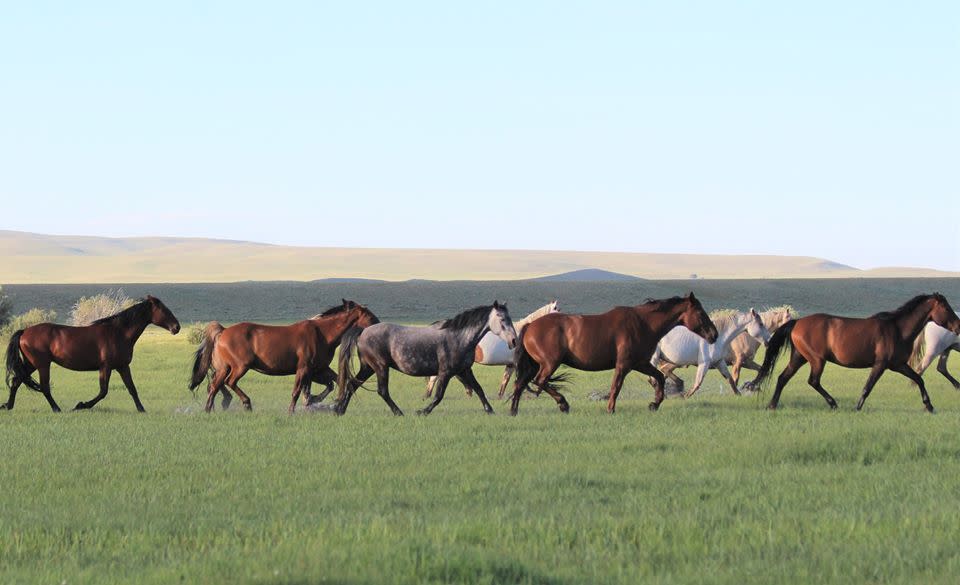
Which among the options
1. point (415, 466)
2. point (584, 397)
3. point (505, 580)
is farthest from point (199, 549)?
point (584, 397)

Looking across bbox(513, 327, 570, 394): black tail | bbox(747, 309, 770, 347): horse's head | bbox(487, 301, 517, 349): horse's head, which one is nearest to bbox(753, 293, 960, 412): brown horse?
bbox(513, 327, 570, 394): black tail

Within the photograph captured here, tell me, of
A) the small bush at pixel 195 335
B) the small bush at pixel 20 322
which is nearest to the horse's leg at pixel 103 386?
the small bush at pixel 195 335

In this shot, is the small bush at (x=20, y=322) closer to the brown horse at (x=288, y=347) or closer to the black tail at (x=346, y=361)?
the brown horse at (x=288, y=347)

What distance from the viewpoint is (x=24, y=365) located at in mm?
20328

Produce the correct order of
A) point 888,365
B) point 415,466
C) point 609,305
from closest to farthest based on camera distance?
point 415,466
point 888,365
point 609,305

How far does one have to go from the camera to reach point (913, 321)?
63.7ft

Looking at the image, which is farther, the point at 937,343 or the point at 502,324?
the point at 937,343

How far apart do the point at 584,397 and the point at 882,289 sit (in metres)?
87.4

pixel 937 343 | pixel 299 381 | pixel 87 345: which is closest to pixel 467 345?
pixel 299 381

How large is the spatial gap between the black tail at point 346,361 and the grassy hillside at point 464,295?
213ft

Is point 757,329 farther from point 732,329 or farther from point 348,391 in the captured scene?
point 348,391

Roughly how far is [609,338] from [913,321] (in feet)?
14.6

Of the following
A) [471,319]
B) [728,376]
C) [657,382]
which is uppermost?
[471,319]

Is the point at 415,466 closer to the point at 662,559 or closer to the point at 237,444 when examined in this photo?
the point at 237,444
